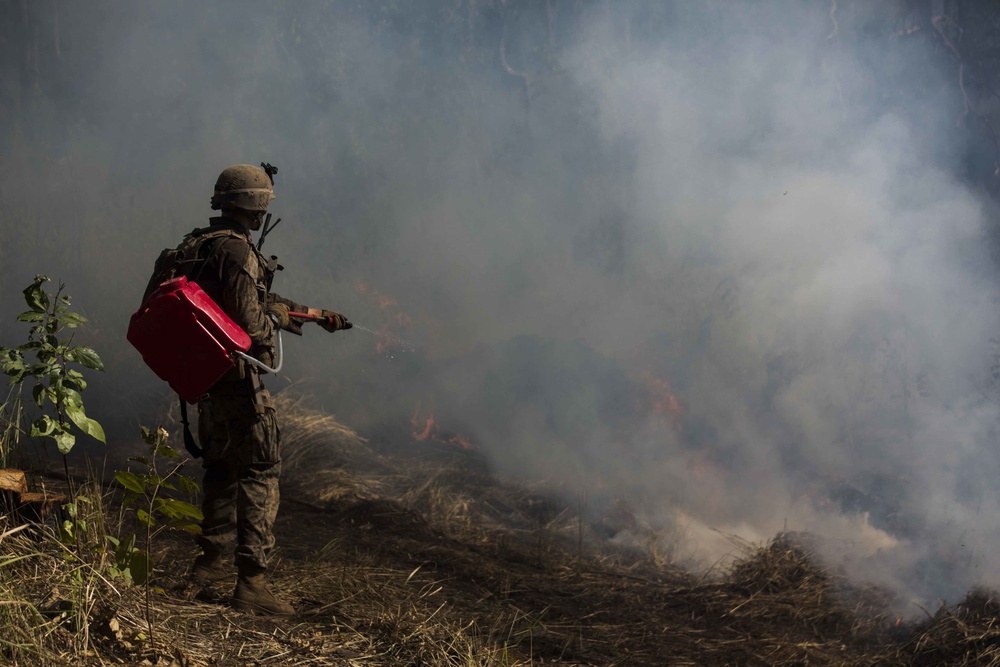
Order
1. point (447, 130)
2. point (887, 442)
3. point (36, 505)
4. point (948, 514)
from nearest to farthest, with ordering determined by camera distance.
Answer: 1. point (36, 505)
2. point (948, 514)
3. point (887, 442)
4. point (447, 130)

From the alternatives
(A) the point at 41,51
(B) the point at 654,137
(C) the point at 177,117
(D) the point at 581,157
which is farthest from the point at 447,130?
(A) the point at 41,51

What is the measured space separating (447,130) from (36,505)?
5.70 meters

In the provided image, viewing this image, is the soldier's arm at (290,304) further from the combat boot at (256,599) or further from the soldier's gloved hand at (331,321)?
the combat boot at (256,599)

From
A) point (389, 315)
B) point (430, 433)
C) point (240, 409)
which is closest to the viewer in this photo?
point (240, 409)

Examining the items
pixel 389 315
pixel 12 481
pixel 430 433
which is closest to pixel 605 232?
pixel 389 315

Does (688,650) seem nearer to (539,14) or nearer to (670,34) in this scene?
(670,34)

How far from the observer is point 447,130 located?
27.7ft

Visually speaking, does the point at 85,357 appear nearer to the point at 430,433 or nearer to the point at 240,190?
the point at 240,190

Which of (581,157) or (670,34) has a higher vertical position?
(670,34)

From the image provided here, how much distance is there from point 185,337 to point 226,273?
0.33 m

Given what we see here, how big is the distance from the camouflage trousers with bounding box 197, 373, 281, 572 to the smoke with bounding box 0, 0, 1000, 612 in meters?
2.74

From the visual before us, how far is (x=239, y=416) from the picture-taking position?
363 cm

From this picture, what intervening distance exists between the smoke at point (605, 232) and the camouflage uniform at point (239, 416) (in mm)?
2766

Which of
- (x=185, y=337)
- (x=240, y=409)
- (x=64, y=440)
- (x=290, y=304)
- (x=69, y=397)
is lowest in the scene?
(x=64, y=440)
